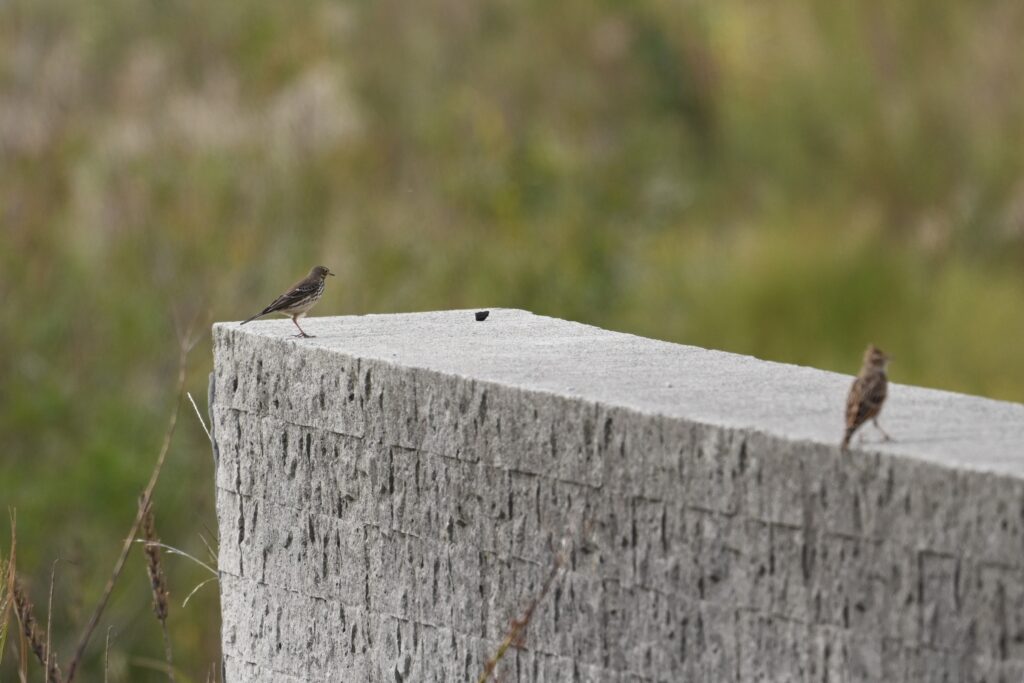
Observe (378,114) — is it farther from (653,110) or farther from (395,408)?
(395,408)

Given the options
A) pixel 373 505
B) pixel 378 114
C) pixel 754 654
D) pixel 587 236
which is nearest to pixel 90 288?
pixel 587 236

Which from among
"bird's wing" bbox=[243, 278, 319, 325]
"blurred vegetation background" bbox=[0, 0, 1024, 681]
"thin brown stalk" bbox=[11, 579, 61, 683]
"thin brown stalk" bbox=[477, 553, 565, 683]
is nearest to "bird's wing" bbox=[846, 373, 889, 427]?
"thin brown stalk" bbox=[477, 553, 565, 683]

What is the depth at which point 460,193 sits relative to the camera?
9.87 m

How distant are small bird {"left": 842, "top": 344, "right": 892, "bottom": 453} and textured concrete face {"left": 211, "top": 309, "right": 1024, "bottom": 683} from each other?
0.03 metres

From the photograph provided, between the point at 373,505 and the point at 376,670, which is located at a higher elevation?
the point at 373,505

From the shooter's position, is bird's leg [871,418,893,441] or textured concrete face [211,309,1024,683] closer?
textured concrete face [211,309,1024,683]

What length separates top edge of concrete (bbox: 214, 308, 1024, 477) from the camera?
2.03 metres

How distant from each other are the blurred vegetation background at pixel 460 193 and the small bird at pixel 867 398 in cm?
386

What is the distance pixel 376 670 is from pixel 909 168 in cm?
930

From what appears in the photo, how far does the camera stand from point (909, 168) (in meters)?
11.3

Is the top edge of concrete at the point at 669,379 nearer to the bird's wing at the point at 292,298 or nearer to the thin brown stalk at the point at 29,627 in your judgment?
the bird's wing at the point at 292,298

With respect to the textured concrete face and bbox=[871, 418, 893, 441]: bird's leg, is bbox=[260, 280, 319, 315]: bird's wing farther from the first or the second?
bbox=[871, 418, 893, 441]: bird's leg

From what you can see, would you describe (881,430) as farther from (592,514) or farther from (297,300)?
(297,300)

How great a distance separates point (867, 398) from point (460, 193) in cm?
791
